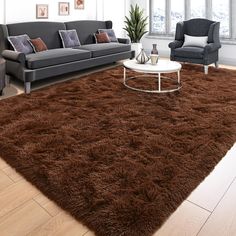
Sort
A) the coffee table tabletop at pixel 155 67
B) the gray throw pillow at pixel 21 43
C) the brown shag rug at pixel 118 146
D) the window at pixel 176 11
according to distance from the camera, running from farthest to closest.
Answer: the window at pixel 176 11 < the gray throw pillow at pixel 21 43 < the coffee table tabletop at pixel 155 67 < the brown shag rug at pixel 118 146

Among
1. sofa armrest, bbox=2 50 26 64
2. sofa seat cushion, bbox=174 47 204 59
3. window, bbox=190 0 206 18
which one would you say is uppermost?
window, bbox=190 0 206 18

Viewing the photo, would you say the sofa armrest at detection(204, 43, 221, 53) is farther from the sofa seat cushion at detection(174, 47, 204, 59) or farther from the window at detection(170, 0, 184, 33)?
the window at detection(170, 0, 184, 33)

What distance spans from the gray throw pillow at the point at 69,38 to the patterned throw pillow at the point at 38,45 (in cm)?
53

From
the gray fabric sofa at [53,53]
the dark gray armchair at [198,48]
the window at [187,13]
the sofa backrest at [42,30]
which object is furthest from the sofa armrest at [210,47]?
the sofa backrest at [42,30]

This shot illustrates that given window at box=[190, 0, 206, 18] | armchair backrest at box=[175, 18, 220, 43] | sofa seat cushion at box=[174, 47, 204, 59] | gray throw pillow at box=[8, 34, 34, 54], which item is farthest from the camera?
window at box=[190, 0, 206, 18]

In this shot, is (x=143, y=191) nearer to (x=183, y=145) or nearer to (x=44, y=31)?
(x=183, y=145)

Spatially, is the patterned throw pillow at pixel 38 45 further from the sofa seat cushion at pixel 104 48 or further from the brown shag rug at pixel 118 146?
the brown shag rug at pixel 118 146

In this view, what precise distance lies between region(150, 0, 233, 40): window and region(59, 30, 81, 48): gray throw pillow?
2.62 m

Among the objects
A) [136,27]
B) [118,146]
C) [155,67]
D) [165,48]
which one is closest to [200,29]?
[165,48]

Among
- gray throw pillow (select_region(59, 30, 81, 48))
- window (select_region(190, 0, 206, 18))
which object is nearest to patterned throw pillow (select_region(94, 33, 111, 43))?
gray throw pillow (select_region(59, 30, 81, 48))

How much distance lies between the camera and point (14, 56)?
3.64m

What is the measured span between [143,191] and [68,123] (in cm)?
127

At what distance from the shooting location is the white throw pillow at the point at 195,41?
15.6 feet

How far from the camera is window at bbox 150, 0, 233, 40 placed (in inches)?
217
